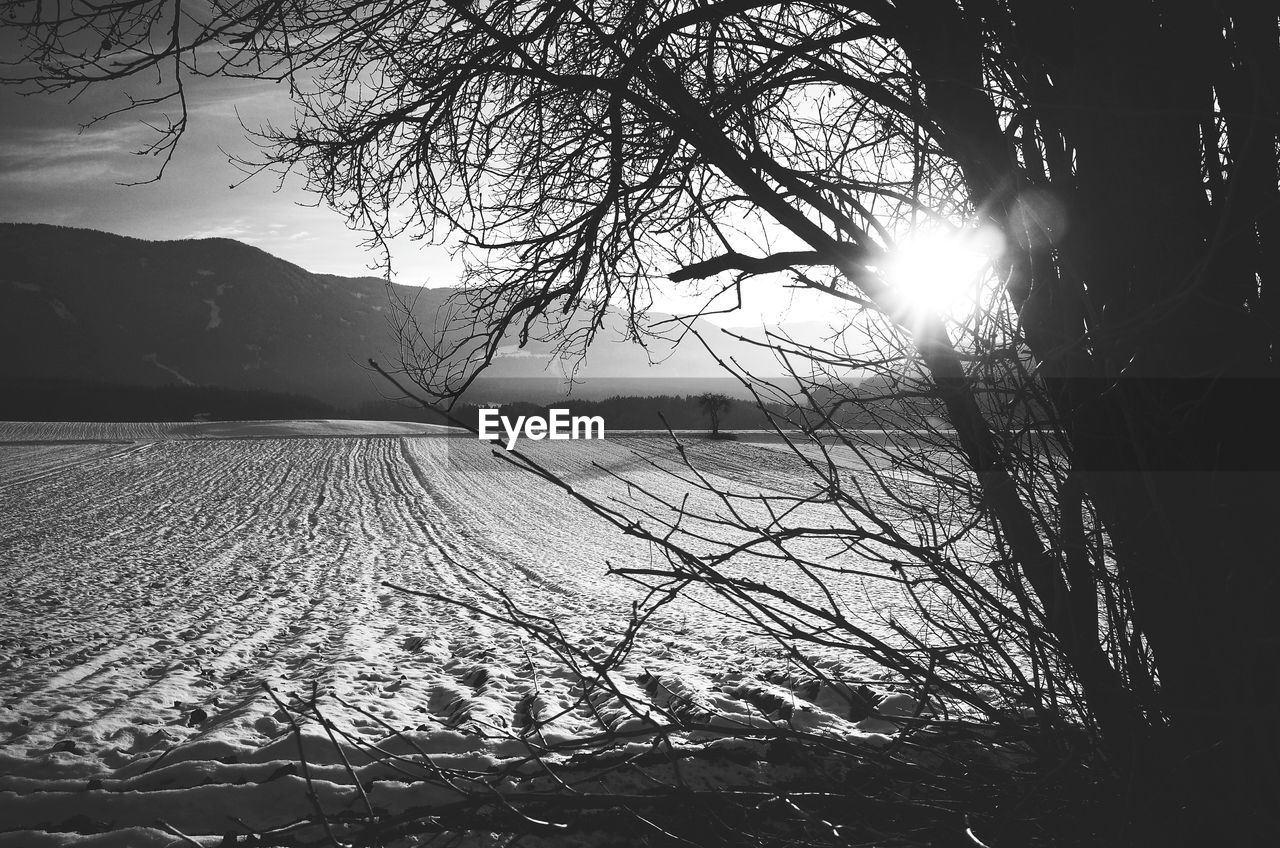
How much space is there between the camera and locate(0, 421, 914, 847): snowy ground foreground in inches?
114

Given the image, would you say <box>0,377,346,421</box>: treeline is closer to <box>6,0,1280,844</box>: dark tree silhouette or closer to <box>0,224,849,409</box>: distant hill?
<box>6,0,1280,844</box>: dark tree silhouette

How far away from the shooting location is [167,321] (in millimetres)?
177125

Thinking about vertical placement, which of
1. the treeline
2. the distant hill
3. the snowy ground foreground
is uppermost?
the distant hill

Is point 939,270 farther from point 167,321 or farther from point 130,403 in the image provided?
point 167,321

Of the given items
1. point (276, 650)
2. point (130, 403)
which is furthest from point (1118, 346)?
point (130, 403)

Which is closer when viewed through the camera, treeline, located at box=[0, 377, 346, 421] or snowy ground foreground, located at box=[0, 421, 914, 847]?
snowy ground foreground, located at box=[0, 421, 914, 847]

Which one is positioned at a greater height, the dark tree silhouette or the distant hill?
the distant hill

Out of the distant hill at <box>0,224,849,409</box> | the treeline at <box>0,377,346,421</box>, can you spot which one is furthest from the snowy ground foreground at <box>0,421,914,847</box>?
the distant hill at <box>0,224,849,409</box>

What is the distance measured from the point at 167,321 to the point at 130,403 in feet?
459

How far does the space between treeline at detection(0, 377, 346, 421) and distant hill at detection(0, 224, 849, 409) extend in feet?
243

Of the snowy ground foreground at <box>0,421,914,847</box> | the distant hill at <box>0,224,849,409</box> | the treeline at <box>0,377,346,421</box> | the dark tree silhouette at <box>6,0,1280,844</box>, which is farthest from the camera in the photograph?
the distant hill at <box>0,224,849,409</box>

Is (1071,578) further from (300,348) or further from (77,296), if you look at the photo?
(77,296)

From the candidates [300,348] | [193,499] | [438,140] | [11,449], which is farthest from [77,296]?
[438,140]

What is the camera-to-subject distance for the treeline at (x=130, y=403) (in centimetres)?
5909
